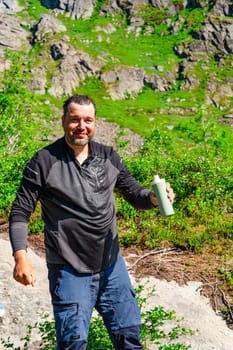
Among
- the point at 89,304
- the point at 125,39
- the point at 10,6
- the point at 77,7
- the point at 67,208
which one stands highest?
the point at 10,6

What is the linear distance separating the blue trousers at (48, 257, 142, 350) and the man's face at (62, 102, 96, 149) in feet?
3.31

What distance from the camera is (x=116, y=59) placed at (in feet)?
438

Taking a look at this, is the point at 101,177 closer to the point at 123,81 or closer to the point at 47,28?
the point at 123,81

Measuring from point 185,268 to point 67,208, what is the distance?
4.21 metres

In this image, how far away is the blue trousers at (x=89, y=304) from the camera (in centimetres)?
352

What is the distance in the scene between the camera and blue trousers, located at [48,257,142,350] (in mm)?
3520

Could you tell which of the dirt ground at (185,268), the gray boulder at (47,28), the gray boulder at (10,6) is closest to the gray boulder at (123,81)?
the gray boulder at (47,28)

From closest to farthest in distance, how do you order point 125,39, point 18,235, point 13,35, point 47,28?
point 18,235, point 13,35, point 47,28, point 125,39

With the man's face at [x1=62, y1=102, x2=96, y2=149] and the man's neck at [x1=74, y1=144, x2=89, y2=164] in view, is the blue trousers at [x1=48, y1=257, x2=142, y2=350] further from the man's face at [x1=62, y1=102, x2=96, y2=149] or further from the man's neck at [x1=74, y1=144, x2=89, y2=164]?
the man's face at [x1=62, y1=102, x2=96, y2=149]

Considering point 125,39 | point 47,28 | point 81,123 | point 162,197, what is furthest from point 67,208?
point 125,39

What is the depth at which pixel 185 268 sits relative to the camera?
736cm

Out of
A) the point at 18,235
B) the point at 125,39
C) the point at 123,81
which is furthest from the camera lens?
the point at 125,39

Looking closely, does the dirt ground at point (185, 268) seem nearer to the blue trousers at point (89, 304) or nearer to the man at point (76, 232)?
the blue trousers at point (89, 304)

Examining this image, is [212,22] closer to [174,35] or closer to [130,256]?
[174,35]
